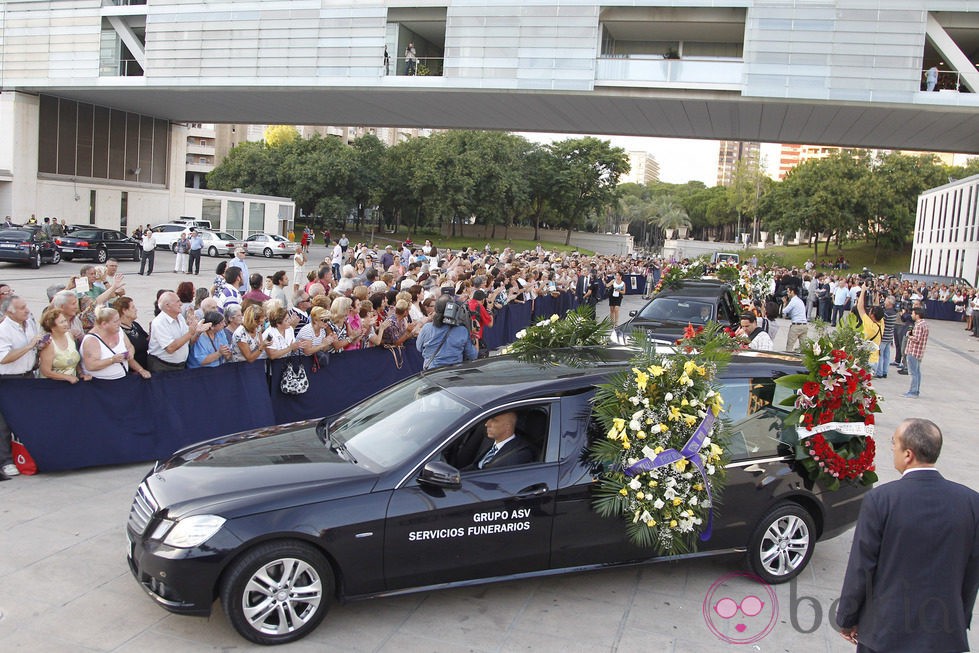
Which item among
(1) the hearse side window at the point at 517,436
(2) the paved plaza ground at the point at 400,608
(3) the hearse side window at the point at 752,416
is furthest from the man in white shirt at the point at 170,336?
(3) the hearse side window at the point at 752,416

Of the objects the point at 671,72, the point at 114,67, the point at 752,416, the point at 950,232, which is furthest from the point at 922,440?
the point at 950,232

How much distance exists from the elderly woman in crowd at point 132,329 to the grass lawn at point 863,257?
7174cm

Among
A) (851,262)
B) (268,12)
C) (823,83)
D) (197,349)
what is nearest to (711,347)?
(197,349)

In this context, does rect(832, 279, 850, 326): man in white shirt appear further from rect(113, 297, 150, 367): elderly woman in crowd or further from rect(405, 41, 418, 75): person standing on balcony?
rect(113, 297, 150, 367): elderly woman in crowd

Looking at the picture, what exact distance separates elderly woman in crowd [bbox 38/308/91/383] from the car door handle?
15.7 feet

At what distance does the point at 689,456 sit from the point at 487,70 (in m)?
28.7

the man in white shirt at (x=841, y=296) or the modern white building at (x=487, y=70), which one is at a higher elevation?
the modern white building at (x=487, y=70)

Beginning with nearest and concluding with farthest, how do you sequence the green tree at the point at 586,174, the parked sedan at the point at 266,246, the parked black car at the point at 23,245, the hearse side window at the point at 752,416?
the hearse side window at the point at 752,416
the parked black car at the point at 23,245
the parked sedan at the point at 266,246
the green tree at the point at 586,174

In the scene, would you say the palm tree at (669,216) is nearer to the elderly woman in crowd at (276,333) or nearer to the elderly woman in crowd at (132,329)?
the elderly woman in crowd at (276,333)

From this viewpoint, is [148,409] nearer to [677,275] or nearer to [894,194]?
[677,275]

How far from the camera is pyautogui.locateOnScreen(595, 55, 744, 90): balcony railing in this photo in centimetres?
2953

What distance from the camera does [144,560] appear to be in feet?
15.0

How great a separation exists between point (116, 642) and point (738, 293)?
1412cm

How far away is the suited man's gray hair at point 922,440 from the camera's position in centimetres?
329
